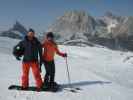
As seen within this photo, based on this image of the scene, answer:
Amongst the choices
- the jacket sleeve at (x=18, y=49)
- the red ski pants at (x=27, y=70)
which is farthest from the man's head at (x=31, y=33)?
the red ski pants at (x=27, y=70)

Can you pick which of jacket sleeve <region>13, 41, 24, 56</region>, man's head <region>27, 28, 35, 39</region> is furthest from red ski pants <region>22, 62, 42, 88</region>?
man's head <region>27, 28, 35, 39</region>

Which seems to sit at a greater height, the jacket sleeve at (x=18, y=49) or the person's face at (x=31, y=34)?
the person's face at (x=31, y=34)

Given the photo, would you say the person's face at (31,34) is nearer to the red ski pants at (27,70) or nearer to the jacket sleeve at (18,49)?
the jacket sleeve at (18,49)

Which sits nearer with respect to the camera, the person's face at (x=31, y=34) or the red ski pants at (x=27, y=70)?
the person's face at (x=31, y=34)

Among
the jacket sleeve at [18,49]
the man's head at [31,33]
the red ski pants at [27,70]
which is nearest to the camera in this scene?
the man's head at [31,33]

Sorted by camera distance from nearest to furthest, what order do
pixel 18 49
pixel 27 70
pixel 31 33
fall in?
1. pixel 31 33
2. pixel 27 70
3. pixel 18 49

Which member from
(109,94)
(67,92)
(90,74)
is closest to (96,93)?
(109,94)

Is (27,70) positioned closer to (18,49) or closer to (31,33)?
(18,49)

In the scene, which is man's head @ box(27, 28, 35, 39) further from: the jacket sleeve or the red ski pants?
the red ski pants

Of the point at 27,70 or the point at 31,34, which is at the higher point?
the point at 31,34

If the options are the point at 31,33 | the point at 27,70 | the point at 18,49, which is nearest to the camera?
the point at 31,33

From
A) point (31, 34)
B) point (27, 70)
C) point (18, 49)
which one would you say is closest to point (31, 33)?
point (31, 34)

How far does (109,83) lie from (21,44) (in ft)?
16.3

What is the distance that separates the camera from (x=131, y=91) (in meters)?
12.4
